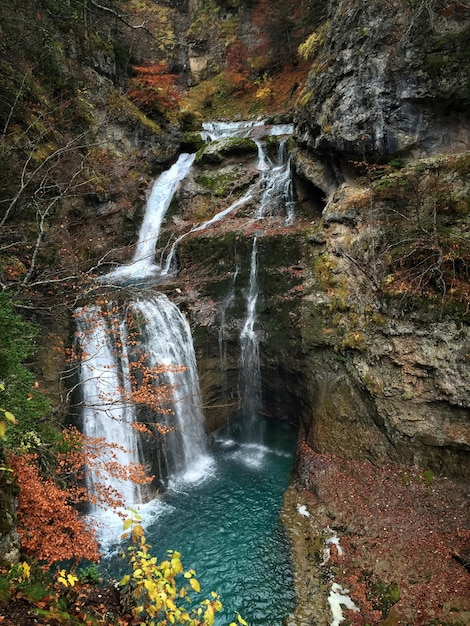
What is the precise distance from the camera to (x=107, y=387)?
10211 mm

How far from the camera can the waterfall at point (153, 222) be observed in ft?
49.0

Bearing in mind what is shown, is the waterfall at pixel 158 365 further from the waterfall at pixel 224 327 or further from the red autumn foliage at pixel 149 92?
the red autumn foliage at pixel 149 92

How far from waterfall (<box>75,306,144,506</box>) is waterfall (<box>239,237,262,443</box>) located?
429 centimetres

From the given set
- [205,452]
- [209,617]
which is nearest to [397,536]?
[205,452]

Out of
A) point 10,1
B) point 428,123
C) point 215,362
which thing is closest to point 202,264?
point 215,362

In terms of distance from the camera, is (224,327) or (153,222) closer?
(224,327)

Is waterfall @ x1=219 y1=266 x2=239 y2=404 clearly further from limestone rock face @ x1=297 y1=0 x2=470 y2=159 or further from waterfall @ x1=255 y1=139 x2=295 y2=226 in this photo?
limestone rock face @ x1=297 y1=0 x2=470 y2=159

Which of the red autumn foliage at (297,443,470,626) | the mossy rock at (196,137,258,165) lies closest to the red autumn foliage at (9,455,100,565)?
the red autumn foliage at (297,443,470,626)

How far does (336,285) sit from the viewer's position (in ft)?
37.3

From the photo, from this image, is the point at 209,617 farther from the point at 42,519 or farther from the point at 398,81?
the point at 398,81

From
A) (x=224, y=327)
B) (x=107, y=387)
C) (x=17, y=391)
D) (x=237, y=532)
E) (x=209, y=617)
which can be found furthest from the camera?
(x=224, y=327)

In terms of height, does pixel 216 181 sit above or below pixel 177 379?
above

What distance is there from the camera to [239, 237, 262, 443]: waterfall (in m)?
13.0

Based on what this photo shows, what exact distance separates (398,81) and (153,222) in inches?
438
